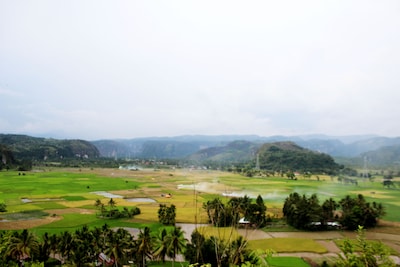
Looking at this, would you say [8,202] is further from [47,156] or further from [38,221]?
[47,156]

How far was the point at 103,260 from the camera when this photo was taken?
90.6 feet

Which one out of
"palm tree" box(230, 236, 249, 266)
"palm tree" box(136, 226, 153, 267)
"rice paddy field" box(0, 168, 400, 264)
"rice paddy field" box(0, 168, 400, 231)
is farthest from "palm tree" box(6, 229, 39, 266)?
"palm tree" box(230, 236, 249, 266)

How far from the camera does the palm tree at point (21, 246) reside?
79.8ft

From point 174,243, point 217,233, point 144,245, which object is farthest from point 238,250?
point 217,233

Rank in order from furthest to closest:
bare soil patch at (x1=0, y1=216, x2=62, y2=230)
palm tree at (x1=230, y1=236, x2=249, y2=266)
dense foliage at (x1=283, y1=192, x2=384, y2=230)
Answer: dense foliage at (x1=283, y1=192, x2=384, y2=230) < bare soil patch at (x1=0, y1=216, x2=62, y2=230) < palm tree at (x1=230, y1=236, x2=249, y2=266)

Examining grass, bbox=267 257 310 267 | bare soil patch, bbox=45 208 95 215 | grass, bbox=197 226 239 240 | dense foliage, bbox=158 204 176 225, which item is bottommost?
grass, bbox=267 257 310 267

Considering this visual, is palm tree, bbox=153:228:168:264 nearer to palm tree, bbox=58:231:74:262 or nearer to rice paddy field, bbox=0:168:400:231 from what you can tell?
palm tree, bbox=58:231:74:262

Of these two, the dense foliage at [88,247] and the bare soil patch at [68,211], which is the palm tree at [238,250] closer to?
the dense foliage at [88,247]

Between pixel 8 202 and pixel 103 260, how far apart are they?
3395 cm

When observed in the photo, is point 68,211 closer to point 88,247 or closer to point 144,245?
point 88,247

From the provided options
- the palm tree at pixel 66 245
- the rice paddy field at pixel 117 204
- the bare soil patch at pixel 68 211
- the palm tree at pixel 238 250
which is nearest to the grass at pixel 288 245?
the rice paddy field at pixel 117 204

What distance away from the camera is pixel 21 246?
2442 cm

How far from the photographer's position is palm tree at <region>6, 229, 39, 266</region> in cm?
2433

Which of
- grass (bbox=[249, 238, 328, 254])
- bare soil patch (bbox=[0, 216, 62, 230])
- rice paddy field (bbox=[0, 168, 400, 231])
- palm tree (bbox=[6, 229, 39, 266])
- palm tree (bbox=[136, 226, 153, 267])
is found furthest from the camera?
rice paddy field (bbox=[0, 168, 400, 231])
